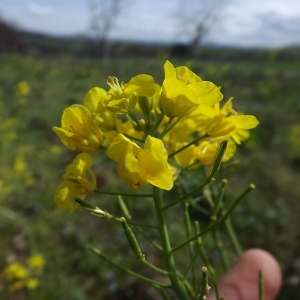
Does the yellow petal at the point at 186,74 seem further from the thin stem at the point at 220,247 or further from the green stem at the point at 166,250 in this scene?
the thin stem at the point at 220,247

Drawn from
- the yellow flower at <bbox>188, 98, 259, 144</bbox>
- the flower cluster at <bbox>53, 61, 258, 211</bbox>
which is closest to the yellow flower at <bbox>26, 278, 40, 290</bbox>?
the flower cluster at <bbox>53, 61, 258, 211</bbox>

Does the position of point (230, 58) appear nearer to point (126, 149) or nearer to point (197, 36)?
point (197, 36)

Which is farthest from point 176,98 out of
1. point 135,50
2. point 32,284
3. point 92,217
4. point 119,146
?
point 135,50

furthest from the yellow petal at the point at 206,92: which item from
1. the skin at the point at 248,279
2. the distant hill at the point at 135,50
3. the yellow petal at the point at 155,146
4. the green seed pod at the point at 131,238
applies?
the distant hill at the point at 135,50

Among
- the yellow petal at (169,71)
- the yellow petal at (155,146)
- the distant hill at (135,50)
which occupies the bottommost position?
the distant hill at (135,50)

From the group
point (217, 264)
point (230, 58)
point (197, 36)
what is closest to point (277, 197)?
point (217, 264)
